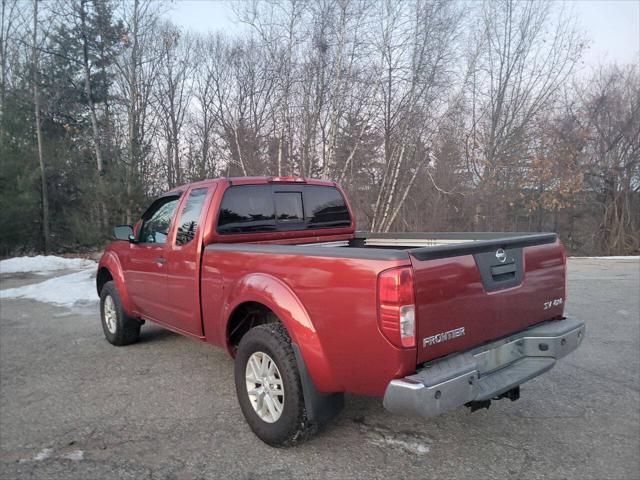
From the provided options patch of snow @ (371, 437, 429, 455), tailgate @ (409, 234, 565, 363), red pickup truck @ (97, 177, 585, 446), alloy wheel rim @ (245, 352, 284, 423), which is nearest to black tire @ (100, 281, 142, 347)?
red pickup truck @ (97, 177, 585, 446)

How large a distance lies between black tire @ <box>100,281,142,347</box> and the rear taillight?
13.2 ft

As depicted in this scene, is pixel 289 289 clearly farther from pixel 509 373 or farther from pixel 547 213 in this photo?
pixel 547 213

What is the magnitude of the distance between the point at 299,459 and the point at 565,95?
2433cm

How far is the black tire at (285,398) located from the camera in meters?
2.86

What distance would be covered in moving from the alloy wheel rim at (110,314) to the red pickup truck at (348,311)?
4.77 ft

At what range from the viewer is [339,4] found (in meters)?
14.3

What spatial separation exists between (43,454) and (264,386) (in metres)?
1.53

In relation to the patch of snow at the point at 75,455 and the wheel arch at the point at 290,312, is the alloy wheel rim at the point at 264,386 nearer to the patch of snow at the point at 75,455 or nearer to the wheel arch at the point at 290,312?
the wheel arch at the point at 290,312

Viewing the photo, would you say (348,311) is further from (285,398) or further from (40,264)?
(40,264)

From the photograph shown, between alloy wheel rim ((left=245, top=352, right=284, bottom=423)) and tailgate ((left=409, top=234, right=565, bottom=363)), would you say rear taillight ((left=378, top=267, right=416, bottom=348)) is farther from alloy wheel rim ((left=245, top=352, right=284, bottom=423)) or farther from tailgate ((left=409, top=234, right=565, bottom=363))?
Result: alloy wheel rim ((left=245, top=352, right=284, bottom=423))

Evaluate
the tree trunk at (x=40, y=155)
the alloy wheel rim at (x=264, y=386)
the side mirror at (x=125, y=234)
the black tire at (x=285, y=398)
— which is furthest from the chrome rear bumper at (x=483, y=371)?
the tree trunk at (x=40, y=155)

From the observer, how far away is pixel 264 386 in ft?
10.3

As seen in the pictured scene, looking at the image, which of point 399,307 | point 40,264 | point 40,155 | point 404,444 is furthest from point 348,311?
point 40,155

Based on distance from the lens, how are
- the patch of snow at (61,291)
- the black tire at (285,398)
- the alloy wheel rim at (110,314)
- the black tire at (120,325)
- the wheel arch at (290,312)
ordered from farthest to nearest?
the patch of snow at (61,291) < the alloy wheel rim at (110,314) < the black tire at (120,325) < the black tire at (285,398) < the wheel arch at (290,312)
